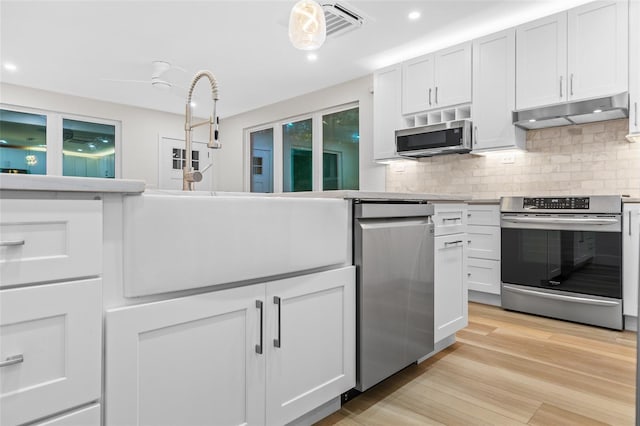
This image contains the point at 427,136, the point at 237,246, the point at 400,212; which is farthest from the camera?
the point at 427,136

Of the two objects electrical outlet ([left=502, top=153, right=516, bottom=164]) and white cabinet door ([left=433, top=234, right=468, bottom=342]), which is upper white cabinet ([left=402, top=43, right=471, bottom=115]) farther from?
white cabinet door ([left=433, top=234, right=468, bottom=342])

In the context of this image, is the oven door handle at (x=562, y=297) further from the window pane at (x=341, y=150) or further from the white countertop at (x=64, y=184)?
the white countertop at (x=64, y=184)

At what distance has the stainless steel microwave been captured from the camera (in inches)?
140

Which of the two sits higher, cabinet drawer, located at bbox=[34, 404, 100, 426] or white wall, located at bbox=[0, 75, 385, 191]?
white wall, located at bbox=[0, 75, 385, 191]

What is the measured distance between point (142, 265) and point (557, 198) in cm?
303

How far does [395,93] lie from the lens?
4195mm

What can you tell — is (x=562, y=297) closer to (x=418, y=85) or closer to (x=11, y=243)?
(x=418, y=85)

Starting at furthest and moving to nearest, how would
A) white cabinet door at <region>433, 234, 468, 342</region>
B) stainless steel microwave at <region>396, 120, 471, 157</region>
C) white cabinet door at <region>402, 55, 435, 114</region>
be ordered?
1. white cabinet door at <region>402, 55, 435, 114</region>
2. stainless steel microwave at <region>396, 120, 471, 157</region>
3. white cabinet door at <region>433, 234, 468, 342</region>

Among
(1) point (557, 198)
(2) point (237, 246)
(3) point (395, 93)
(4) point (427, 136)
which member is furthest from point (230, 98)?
(2) point (237, 246)

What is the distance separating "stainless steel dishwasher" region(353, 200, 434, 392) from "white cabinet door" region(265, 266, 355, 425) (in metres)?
0.07

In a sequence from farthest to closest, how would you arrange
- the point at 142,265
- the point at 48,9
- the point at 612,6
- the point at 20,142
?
1. the point at 20,142
2. the point at 48,9
3. the point at 612,6
4. the point at 142,265

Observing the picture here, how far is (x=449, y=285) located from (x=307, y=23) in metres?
1.64

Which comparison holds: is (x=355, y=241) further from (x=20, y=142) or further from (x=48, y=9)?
(x=20, y=142)

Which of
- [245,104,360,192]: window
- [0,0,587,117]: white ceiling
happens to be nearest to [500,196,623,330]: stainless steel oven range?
[0,0,587,117]: white ceiling
